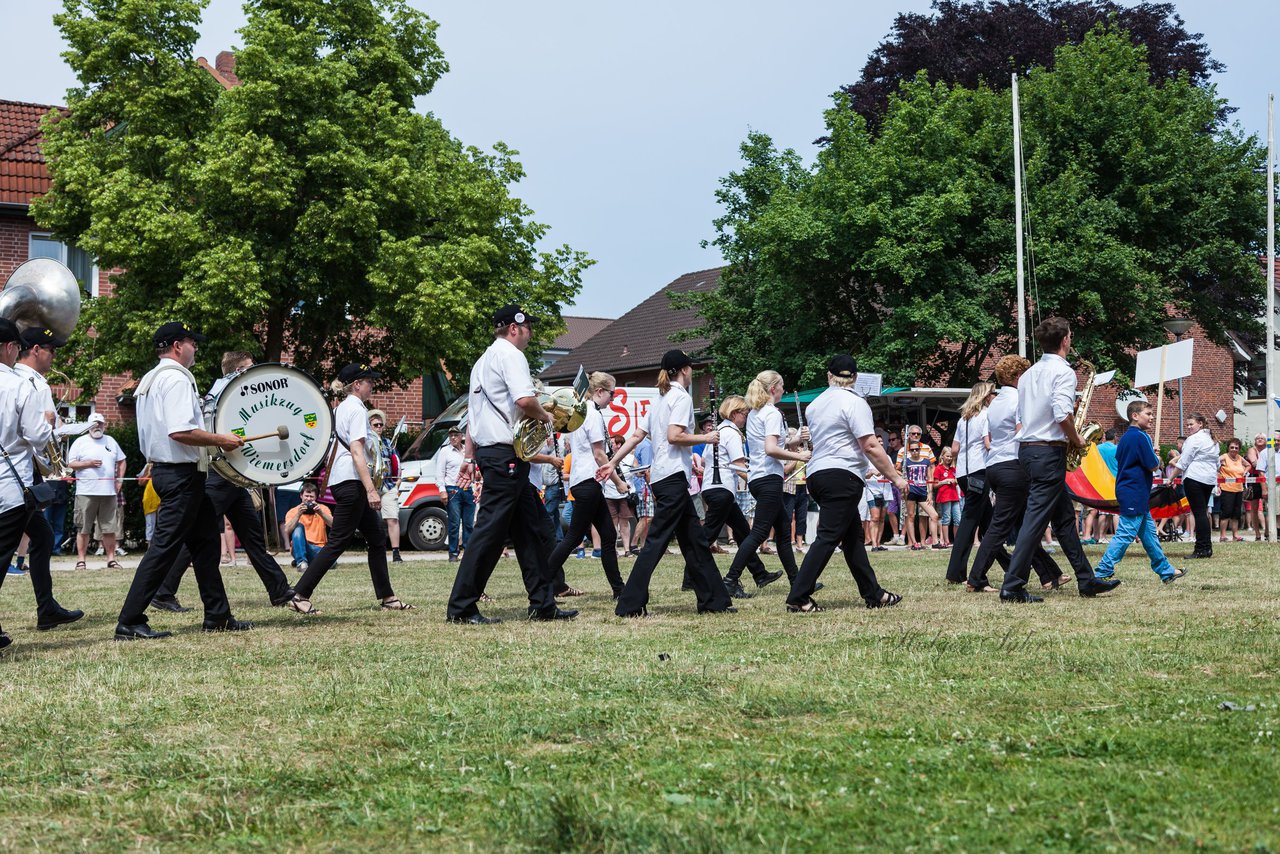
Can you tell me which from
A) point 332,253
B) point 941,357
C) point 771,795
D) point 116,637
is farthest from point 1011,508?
point 941,357

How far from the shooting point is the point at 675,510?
30.2 feet

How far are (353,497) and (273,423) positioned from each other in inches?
35.3

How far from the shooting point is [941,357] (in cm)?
3125

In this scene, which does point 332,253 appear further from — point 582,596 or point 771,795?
point 771,795

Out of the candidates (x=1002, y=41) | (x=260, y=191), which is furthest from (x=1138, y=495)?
(x=1002, y=41)

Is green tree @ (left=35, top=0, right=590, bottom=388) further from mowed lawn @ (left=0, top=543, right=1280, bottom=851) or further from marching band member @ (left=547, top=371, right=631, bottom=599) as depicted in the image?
mowed lawn @ (left=0, top=543, right=1280, bottom=851)

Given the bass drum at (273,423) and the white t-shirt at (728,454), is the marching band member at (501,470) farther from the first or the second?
the white t-shirt at (728,454)

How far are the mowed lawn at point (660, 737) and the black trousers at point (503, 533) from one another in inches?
18.6

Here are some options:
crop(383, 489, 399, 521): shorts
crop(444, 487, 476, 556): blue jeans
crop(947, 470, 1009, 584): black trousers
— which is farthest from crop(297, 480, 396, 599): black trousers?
crop(383, 489, 399, 521): shorts

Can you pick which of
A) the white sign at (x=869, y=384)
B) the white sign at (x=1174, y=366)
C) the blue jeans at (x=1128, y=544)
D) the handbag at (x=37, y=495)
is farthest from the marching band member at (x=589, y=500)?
the white sign at (x=869, y=384)

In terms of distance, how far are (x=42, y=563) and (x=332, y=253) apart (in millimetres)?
18052

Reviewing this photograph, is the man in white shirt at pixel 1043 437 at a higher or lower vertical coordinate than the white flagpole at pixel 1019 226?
lower

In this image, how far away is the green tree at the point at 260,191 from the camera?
2581cm

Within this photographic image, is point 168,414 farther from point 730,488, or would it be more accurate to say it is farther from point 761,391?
point 730,488
